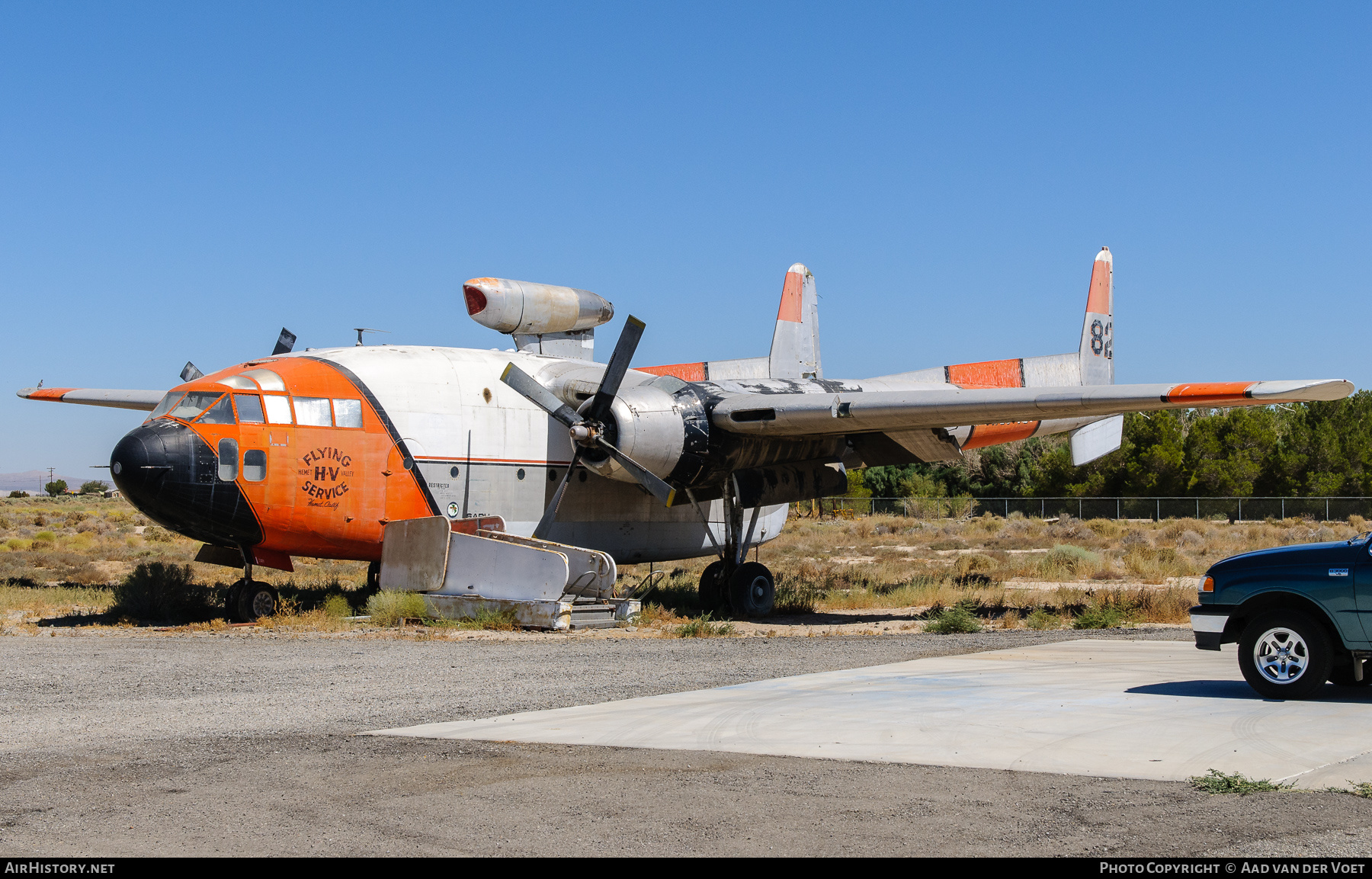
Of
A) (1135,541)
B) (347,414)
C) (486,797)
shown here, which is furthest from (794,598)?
(1135,541)

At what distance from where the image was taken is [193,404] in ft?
59.3

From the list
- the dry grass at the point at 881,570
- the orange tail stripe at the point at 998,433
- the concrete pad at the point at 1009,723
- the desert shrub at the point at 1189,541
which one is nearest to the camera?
the concrete pad at the point at 1009,723

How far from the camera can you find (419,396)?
1967 centimetres

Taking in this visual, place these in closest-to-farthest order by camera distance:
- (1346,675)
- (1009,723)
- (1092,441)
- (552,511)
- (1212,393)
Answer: (1009,723) → (1346,675) → (1212,393) → (552,511) → (1092,441)

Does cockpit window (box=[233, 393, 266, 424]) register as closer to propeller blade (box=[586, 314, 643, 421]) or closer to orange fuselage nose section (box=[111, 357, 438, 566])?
orange fuselage nose section (box=[111, 357, 438, 566])

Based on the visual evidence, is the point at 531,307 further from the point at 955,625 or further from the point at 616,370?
the point at 955,625

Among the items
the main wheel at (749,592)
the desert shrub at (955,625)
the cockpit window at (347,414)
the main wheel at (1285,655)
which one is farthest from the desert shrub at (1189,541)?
the main wheel at (1285,655)

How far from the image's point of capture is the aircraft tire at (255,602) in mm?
18641

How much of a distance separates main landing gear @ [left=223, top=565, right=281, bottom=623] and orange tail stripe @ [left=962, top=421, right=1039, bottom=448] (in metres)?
13.2

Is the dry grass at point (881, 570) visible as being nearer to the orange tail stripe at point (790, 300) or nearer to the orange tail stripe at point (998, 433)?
the orange tail stripe at point (998, 433)

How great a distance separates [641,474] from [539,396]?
2.07 meters

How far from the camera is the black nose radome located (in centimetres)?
1711

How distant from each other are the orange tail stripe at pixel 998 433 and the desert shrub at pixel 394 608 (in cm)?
1126

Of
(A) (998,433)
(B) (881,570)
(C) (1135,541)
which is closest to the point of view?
(A) (998,433)
